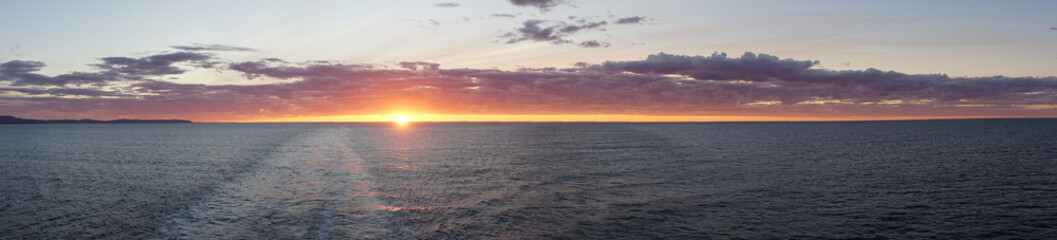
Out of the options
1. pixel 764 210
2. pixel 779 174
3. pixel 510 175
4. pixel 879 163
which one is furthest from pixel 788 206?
pixel 879 163

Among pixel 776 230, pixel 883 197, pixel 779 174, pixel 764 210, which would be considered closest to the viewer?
pixel 776 230

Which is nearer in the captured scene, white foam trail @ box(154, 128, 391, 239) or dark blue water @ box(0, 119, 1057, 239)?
white foam trail @ box(154, 128, 391, 239)

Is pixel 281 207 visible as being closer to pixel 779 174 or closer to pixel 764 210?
pixel 764 210

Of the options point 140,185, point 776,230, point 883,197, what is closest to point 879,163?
point 883,197

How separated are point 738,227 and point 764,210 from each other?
186 inches

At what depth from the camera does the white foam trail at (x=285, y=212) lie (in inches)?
880

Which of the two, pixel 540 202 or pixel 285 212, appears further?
pixel 540 202

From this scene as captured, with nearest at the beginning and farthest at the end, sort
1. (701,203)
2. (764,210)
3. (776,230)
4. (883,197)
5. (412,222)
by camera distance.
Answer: (776,230), (412,222), (764,210), (701,203), (883,197)

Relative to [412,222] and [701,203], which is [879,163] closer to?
[701,203]

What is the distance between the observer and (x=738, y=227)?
2264 centimetres

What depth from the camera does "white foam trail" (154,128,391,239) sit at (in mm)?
22359

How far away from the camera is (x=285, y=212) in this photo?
87.4 ft

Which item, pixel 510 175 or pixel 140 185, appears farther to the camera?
pixel 510 175

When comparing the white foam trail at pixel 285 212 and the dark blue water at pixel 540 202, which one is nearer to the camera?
the white foam trail at pixel 285 212
